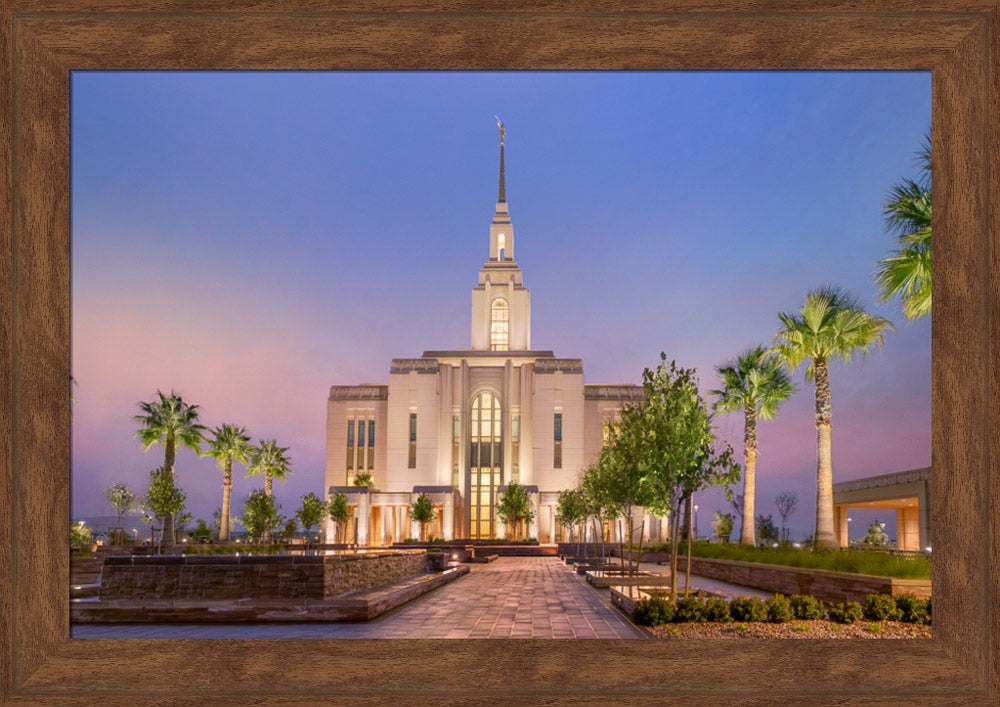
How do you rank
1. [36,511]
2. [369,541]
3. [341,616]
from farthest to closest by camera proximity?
1. [369,541]
2. [341,616]
3. [36,511]

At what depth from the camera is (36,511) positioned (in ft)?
21.4

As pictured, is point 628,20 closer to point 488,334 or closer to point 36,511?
point 36,511

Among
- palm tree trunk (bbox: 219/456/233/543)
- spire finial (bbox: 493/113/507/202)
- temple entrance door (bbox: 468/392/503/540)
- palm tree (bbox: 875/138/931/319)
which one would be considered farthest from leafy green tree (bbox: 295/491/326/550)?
spire finial (bbox: 493/113/507/202)

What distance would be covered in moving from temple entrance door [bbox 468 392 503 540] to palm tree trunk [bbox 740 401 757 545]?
140ft

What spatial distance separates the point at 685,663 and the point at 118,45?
6731 millimetres

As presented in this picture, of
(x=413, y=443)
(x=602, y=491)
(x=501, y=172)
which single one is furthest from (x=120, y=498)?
(x=501, y=172)

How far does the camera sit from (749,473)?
1265 inches

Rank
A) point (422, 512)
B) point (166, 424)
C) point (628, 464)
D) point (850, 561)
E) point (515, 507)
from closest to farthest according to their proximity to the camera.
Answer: point (850, 561) < point (628, 464) < point (166, 424) < point (515, 507) < point (422, 512)

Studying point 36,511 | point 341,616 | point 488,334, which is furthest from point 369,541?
point 36,511

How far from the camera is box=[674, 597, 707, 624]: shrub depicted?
11.6 m

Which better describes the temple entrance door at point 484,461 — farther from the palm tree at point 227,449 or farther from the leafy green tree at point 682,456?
the leafy green tree at point 682,456

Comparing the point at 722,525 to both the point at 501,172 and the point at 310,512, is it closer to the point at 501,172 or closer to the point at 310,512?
the point at 310,512

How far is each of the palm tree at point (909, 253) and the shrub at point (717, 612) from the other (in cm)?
702

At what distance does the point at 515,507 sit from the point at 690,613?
5250 centimetres
